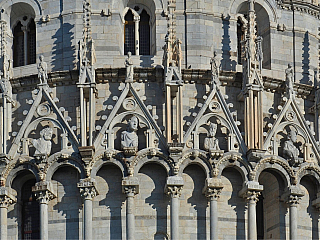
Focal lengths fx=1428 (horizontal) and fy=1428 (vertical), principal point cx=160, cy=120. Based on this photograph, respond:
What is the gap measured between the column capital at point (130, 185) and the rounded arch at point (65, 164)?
3.59 ft

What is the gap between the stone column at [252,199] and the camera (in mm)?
36875

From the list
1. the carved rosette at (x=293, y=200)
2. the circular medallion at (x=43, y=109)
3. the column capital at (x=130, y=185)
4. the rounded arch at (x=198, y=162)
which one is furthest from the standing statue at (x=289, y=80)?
the circular medallion at (x=43, y=109)

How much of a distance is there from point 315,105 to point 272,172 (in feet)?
7.97

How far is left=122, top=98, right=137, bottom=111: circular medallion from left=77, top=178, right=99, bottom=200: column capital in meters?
2.13

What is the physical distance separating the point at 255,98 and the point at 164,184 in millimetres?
3305

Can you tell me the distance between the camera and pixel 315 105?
38906 millimetres

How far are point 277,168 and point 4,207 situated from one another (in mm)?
7235

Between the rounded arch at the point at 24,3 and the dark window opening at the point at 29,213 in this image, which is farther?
the rounded arch at the point at 24,3

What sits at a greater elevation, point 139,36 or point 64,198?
point 139,36

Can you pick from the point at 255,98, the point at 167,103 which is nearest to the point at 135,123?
the point at 167,103

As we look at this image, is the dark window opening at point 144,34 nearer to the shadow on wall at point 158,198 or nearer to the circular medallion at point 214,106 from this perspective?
the circular medallion at point 214,106

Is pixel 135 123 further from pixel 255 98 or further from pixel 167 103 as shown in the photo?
pixel 255 98

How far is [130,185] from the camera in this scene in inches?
1448

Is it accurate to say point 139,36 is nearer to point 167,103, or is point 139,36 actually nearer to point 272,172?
point 167,103
